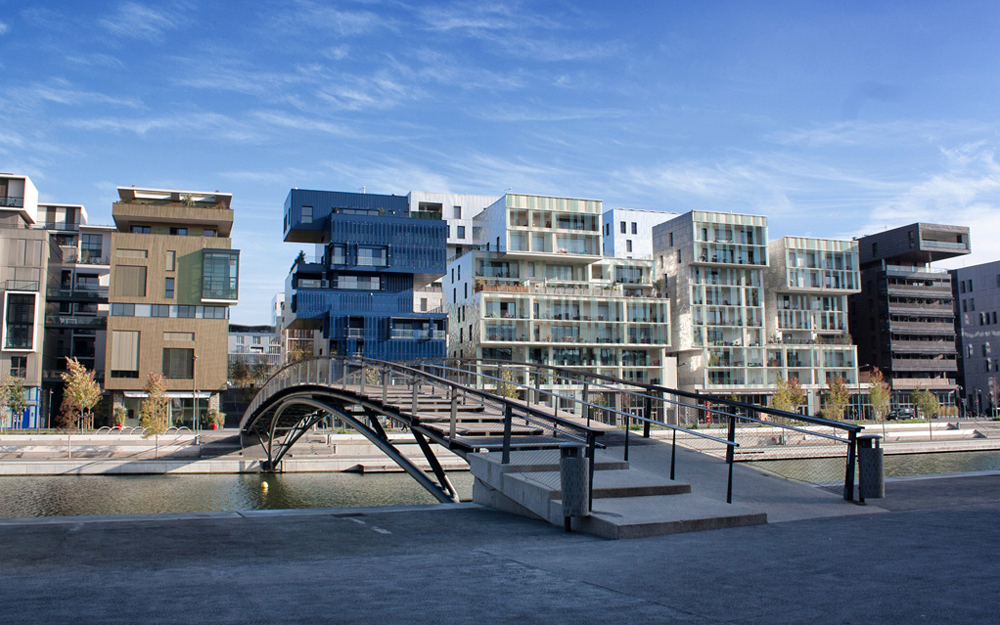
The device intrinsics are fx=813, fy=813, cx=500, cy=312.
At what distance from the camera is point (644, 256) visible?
86.6 meters

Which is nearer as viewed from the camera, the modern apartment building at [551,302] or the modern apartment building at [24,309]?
the modern apartment building at [24,309]

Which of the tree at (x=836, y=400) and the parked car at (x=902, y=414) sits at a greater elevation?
the tree at (x=836, y=400)

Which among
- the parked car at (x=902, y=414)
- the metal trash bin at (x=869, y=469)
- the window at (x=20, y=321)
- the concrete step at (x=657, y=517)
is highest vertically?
the window at (x=20, y=321)

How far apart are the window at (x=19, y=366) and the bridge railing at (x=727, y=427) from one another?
32245 millimetres

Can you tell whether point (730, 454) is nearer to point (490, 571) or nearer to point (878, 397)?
point (490, 571)

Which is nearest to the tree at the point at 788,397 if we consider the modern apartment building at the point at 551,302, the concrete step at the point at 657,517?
the modern apartment building at the point at 551,302

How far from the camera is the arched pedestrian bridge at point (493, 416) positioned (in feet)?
36.5

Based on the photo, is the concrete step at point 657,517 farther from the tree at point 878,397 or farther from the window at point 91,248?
the window at point 91,248

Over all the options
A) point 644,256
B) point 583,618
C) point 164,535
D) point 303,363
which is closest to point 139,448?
point 303,363

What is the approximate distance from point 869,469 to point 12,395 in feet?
175

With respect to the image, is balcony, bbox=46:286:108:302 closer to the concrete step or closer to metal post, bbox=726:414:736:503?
metal post, bbox=726:414:736:503

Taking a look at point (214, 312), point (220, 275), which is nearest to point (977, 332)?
point (220, 275)

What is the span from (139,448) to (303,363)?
17224mm

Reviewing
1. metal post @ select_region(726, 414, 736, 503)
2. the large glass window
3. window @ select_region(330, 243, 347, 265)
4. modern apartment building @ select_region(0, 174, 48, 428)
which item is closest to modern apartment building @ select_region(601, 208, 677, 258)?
window @ select_region(330, 243, 347, 265)
